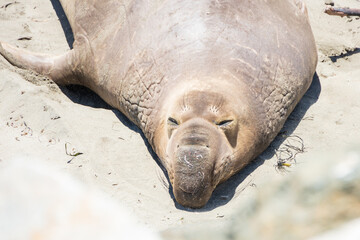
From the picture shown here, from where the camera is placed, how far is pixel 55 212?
1223 millimetres

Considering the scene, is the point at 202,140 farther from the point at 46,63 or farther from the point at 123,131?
the point at 46,63

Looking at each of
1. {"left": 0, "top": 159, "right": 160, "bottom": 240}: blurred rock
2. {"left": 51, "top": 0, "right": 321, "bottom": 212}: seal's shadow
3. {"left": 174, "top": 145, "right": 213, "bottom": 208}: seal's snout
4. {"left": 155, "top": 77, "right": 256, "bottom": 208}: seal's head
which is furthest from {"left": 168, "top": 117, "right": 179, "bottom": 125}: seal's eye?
{"left": 0, "top": 159, "right": 160, "bottom": 240}: blurred rock

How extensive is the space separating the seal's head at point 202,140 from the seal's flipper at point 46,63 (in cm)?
143

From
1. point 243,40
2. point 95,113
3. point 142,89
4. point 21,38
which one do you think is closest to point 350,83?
point 243,40

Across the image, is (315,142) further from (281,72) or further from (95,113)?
(95,113)

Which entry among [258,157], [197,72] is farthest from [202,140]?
[258,157]

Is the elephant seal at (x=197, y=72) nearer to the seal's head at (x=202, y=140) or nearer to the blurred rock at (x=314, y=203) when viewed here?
the seal's head at (x=202, y=140)

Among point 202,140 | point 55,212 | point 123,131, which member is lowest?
point 123,131

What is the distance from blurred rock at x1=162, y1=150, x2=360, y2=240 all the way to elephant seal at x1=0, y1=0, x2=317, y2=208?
2.10m

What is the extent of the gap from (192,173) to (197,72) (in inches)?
33.0

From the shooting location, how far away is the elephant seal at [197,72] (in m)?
3.48

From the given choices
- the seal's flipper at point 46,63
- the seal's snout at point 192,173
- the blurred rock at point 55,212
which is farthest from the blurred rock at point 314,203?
the seal's flipper at point 46,63

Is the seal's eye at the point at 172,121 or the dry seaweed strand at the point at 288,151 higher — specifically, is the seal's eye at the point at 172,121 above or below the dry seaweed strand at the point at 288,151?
above

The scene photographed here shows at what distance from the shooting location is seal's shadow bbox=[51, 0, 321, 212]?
370 cm
